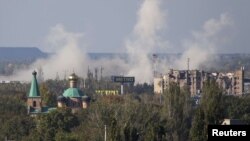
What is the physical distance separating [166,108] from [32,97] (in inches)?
960

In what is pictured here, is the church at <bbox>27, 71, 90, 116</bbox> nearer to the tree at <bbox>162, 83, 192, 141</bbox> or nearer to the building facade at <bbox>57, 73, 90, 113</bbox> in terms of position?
the building facade at <bbox>57, 73, 90, 113</bbox>

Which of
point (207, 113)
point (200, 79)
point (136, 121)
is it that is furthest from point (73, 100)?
point (200, 79)

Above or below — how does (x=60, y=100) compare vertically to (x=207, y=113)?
above

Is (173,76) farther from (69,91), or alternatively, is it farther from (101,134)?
(101,134)

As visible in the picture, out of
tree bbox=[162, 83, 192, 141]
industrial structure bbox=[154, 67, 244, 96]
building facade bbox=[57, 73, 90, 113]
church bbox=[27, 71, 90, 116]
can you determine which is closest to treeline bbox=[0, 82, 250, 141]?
tree bbox=[162, 83, 192, 141]

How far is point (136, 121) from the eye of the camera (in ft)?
184

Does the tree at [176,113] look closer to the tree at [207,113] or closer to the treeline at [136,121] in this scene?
the treeline at [136,121]

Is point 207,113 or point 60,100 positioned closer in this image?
point 207,113

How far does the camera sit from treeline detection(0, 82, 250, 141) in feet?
140

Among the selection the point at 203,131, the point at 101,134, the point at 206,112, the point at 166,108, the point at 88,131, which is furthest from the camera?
the point at 166,108

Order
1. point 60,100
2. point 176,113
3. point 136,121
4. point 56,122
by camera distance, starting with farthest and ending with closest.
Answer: point 60,100 → point 56,122 → point 176,113 → point 136,121

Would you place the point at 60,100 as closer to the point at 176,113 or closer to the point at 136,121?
the point at 176,113

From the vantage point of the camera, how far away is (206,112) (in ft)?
145

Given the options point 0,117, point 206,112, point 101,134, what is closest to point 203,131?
point 206,112
